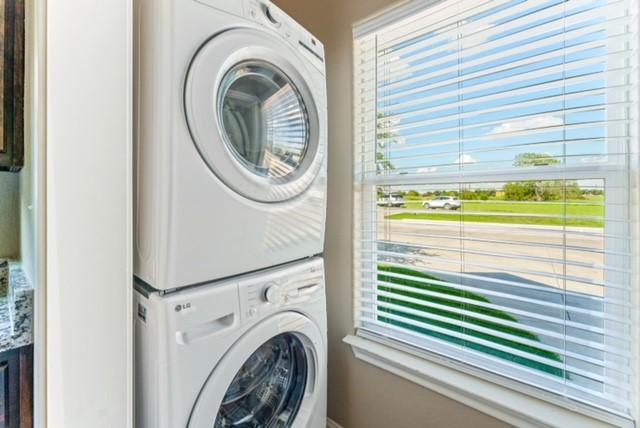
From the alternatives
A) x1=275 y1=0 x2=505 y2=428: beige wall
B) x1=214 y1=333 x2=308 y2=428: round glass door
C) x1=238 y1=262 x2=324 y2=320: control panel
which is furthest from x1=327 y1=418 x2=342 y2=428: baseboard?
x1=238 y1=262 x2=324 y2=320: control panel

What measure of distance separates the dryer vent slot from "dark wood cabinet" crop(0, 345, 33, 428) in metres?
0.30

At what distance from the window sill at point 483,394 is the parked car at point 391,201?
0.63 m

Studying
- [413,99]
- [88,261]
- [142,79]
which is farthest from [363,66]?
[88,261]

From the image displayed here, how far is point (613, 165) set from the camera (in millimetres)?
849

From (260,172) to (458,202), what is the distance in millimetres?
759

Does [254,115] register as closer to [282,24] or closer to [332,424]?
[282,24]

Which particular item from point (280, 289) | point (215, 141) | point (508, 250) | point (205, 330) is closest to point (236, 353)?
point (205, 330)

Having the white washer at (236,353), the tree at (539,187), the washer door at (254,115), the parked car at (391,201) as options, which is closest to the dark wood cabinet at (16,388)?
the white washer at (236,353)

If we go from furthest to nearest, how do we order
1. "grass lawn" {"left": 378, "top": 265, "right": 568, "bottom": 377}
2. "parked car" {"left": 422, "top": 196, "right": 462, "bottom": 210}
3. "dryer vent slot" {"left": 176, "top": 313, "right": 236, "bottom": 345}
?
1. "parked car" {"left": 422, "top": 196, "right": 462, "bottom": 210}
2. "grass lawn" {"left": 378, "top": 265, "right": 568, "bottom": 377}
3. "dryer vent slot" {"left": 176, "top": 313, "right": 236, "bottom": 345}

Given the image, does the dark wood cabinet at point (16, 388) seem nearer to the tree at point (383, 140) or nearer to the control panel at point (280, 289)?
the control panel at point (280, 289)

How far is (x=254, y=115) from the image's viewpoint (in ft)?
3.19

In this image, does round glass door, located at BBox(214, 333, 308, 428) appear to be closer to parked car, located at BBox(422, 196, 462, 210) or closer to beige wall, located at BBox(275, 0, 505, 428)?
beige wall, located at BBox(275, 0, 505, 428)

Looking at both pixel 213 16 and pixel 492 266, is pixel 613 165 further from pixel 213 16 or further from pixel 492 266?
pixel 213 16

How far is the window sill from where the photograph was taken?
0.90m
